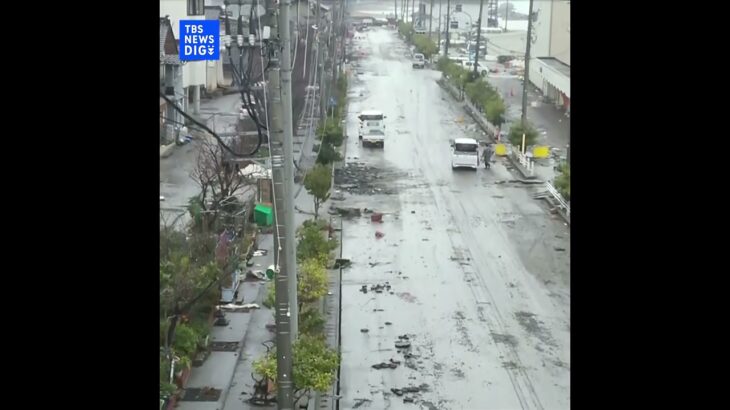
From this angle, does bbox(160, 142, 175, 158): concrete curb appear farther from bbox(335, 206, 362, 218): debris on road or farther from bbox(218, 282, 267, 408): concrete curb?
bbox(218, 282, 267, 408): concrete curb

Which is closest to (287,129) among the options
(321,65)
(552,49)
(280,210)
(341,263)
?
(280,210)

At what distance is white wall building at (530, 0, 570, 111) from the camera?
17312mm

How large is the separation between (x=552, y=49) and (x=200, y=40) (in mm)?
12823

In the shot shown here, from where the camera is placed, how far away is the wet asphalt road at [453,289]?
593cm

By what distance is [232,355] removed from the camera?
6207 millimetres

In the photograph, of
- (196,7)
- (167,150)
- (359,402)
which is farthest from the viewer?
(167,150)

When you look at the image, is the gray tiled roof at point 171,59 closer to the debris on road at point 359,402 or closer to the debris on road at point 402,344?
the debris on road at point 402,344

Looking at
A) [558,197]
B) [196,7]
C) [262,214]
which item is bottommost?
[558,197]

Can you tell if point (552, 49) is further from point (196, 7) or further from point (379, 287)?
point (379, 287)

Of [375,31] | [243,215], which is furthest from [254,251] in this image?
[375,31]

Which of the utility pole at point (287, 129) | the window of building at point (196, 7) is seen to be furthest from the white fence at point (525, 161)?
the utility pole at point (287, 129)

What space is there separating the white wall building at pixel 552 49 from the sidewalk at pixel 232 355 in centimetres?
1054
